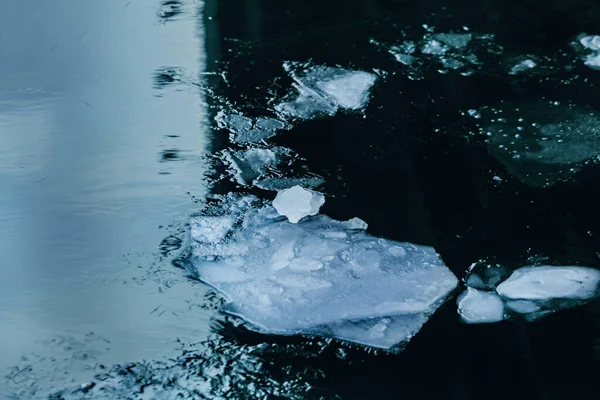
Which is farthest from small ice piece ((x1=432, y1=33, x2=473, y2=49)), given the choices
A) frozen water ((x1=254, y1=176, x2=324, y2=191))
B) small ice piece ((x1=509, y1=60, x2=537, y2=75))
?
frozen water ((x1=254, y1=176, x2=324, y2=191))

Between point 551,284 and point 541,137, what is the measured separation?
503 mm

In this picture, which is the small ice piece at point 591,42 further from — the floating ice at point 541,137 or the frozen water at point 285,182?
the frozen water at point 285,182

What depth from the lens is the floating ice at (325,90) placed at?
5.53 ft

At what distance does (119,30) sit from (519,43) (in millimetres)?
1074

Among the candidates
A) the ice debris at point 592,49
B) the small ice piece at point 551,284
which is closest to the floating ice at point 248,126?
the small ice piece at point 551,284

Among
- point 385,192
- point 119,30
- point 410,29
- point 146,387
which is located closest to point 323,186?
point 385,192

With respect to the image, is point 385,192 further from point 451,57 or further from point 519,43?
point 519,43

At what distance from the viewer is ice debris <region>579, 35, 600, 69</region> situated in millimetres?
1898

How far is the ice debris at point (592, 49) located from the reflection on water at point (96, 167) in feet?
3.25

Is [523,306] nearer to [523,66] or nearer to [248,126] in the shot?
[248,126]

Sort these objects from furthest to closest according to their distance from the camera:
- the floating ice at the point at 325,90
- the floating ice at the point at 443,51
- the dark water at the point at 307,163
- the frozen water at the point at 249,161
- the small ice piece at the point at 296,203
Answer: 1. the floating ice at the point at 443,51
2. the floating ice at the point at 325,90
3. the frozen water at the point at 249,161
4. the small ice piece at the point at 296,203
5. the dark water at the point at 307,163

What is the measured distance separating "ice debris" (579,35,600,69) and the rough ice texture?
90 cm

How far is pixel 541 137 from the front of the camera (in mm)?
1641

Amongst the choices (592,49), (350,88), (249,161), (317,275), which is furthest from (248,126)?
(592,49)
